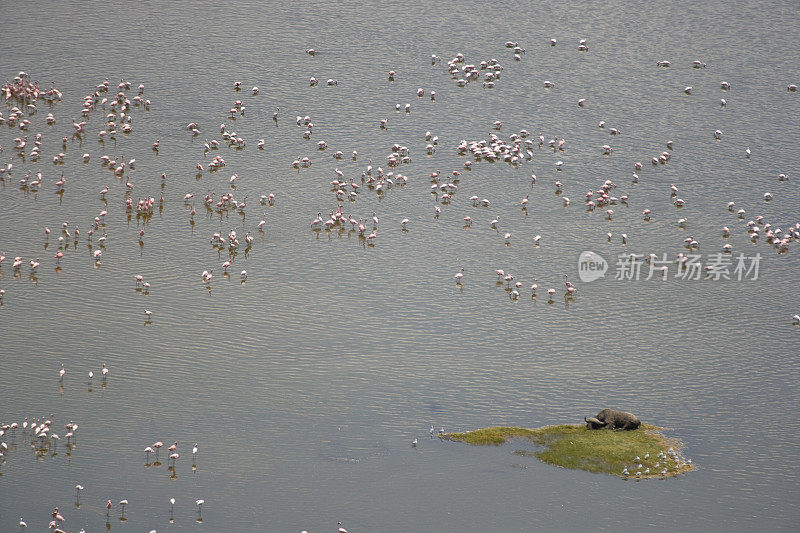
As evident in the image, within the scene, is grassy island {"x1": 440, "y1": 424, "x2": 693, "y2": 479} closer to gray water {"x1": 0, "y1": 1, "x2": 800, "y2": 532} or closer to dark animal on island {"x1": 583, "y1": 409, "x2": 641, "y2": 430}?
dark animal on island {"x1": 583, "y1": 409, "x2": 641, "y2": 430}

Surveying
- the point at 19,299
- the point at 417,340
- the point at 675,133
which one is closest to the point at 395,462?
the point at 417,340

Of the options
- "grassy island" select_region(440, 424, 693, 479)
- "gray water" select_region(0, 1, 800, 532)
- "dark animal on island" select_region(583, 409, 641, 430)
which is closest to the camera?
"gray water" select_region(0, 1, 800, 532)

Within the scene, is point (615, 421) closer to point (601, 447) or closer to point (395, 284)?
point (601, 447)

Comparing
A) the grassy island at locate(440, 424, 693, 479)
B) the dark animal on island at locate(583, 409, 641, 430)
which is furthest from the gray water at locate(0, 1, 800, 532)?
the dark animal on island at locate(583, 409, 641, 430)

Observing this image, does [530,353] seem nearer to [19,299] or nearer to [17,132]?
[19,299]

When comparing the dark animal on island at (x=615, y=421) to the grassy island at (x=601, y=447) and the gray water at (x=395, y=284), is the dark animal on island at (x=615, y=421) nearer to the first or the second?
the grassy island at (x=601, y=447)
